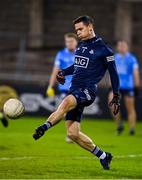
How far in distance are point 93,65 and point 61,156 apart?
254 centimetres

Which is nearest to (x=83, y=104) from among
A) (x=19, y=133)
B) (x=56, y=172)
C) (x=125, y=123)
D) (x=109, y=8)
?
(x=56, y=172)

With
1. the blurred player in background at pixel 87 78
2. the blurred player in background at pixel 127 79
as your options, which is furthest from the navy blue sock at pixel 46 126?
the blurred player in background at pixel 127 79

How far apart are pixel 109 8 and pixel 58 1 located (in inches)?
84.8

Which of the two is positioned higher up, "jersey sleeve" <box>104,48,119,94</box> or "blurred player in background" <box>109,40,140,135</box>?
"jersey sleeve" <box>104,48,119,94</box>

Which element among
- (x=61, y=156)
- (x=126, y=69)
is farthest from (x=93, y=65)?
(x=126, y=69)

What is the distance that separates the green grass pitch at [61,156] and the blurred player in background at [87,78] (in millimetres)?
460

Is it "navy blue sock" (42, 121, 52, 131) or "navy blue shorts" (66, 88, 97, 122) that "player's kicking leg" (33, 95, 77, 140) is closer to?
"navy blue sock" (42, 121, 52, 131)

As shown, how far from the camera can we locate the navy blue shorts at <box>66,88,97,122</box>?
12.8 meters

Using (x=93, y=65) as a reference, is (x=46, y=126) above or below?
below

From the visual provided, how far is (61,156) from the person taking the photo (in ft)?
49.3

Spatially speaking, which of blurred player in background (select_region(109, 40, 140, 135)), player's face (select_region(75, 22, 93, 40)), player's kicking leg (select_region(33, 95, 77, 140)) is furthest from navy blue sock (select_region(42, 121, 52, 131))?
blurred player in background (select_region(109, 40, 140, 135))

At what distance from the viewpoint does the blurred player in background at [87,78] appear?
42.5 feet

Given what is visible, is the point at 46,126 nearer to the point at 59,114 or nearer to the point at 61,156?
the point at 59,114

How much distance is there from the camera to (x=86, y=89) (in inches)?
512
